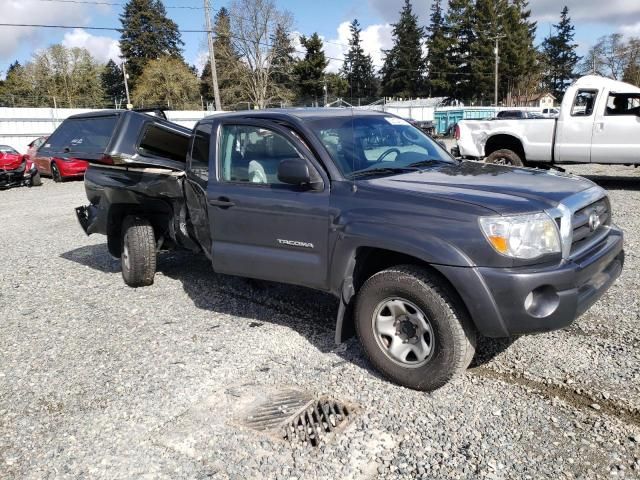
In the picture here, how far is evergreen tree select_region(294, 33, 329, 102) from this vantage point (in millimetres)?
60562

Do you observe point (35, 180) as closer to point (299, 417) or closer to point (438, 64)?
point (299, 417)

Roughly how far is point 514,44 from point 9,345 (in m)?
72.3

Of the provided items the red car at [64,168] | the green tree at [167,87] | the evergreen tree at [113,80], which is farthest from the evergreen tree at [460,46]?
the red car at [64,168]

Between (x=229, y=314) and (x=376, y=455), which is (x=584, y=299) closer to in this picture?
(x=376, y=455)

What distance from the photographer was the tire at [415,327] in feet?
10.7

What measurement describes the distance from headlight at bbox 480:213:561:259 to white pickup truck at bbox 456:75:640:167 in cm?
888

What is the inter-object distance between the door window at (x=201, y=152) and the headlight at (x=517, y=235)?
8.31 feet

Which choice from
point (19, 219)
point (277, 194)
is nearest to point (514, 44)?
point (19, 219)

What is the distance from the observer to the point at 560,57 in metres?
85.8

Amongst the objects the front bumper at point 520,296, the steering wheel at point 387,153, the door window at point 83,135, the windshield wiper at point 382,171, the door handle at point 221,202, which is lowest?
the front bumper at point 520,296

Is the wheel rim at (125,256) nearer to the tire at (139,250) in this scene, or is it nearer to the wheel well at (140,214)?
the tire at (139,250)

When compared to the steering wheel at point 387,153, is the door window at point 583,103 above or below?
above

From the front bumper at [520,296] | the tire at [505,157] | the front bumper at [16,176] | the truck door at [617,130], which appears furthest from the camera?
the front bumper at [16,176]

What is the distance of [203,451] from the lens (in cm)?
299
